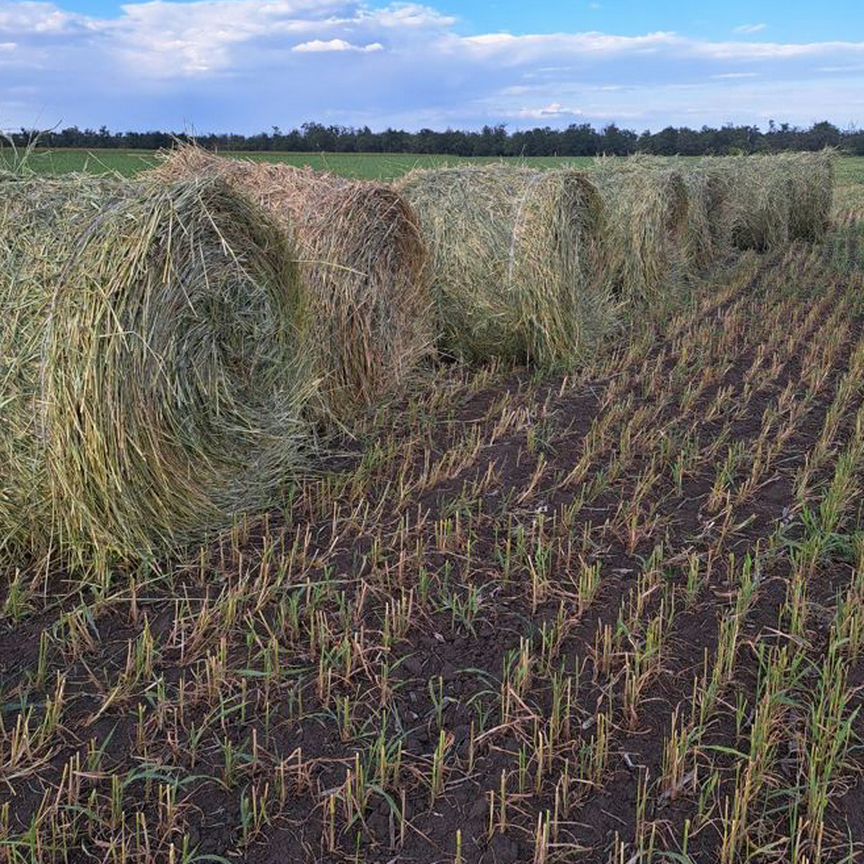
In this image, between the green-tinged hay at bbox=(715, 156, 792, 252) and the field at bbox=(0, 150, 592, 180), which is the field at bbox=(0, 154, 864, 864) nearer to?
the field at bbox=(0, 150, 592, 180)

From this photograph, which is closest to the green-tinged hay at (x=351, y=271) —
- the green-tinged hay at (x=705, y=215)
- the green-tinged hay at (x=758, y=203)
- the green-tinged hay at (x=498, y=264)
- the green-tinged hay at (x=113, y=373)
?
the green-tinged hay at (x=498, y=264)

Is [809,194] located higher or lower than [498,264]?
higher

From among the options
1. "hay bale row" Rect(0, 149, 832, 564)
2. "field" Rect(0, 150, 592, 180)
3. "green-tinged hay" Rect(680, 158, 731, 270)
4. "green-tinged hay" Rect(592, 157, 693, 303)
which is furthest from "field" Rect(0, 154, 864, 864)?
"green-tinged hay" Rect(680, 158, 731, 270)

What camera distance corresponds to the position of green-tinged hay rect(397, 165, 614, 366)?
7.61 meters

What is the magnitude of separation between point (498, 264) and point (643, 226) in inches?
139

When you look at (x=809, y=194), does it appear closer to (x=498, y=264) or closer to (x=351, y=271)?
(x=498, y=264)

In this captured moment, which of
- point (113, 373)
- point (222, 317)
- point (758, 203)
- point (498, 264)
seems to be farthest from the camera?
point (758, 203)

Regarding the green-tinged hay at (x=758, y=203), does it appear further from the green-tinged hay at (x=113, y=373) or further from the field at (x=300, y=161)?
the green-tinged hay at (x=113, y=373)

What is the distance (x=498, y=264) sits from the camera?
7617mm

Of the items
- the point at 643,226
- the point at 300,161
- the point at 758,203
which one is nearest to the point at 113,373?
the point at 643,226

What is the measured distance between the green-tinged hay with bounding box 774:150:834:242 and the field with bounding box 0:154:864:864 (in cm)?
1125

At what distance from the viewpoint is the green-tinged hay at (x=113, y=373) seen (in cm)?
395

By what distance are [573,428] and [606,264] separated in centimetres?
368

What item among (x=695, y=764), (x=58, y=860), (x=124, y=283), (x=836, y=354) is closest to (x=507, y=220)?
(x=836, y=354)
